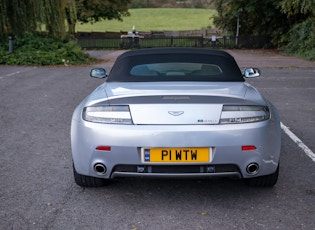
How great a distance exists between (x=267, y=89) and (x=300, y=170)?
6.92m

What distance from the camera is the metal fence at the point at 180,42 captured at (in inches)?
1347

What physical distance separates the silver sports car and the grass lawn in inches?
2276

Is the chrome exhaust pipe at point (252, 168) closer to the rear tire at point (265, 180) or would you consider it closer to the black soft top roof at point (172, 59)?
the rear tire at point (265, 180)

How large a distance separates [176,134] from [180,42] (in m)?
32.8

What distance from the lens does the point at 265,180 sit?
385 centimetres

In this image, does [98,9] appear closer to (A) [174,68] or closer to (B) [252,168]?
(A) [174,68]

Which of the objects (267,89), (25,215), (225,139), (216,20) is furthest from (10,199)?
(216,20)

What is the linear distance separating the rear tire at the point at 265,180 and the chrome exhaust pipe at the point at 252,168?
1.42ft

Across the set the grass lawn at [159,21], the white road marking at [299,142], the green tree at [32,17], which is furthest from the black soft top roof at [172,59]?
the grass lawn at [159,21]

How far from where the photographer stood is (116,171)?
3430mm

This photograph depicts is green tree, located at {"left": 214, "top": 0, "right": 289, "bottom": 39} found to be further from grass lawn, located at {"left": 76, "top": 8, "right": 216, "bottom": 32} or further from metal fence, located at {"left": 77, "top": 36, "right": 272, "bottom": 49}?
grass lawn, located at {"left": 76, "top": 8, "right": 216, "bottom": 32}

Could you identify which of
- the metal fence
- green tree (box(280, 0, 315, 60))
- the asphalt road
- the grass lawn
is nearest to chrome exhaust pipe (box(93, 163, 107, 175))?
the asphalt road

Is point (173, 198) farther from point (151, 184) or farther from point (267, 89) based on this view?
point (267, 89)

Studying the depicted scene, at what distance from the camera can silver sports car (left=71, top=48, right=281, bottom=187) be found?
3287 mm
